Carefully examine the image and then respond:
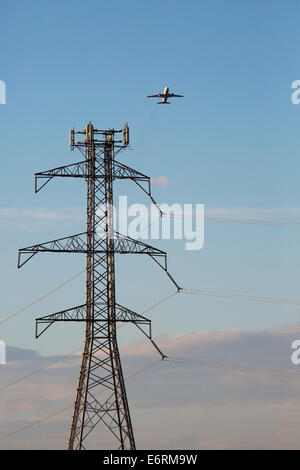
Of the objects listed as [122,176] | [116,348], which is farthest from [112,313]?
[122,176]
